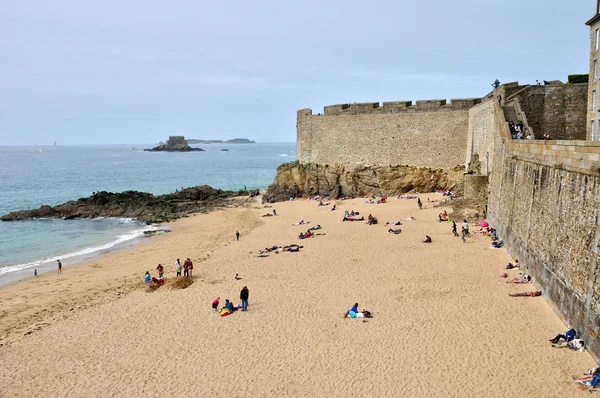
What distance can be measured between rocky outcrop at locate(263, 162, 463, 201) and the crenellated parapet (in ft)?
11.9

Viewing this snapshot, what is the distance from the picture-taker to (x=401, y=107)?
3045 centimetres

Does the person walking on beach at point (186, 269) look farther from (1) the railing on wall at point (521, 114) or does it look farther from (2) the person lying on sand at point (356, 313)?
(1) the railing on wall at point (521, 114)

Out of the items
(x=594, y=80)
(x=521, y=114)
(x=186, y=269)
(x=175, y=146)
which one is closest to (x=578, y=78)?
(x=594, y=80)

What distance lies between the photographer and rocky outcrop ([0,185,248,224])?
1332 inches

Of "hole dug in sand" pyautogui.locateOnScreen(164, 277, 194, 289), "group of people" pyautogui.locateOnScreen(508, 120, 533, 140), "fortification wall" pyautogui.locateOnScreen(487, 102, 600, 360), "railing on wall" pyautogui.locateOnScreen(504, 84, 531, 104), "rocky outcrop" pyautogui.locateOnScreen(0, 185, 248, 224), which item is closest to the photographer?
"fortification wall" pyautogui.locateOnScreen(487, 102, 600, 360)

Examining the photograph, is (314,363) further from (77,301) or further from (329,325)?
(77,301)

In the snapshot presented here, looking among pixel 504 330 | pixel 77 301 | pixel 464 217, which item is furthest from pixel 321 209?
pixel 504 330

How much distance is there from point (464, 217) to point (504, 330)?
11.5m

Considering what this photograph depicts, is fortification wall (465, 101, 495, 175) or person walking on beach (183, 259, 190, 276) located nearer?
person walking on beach (183, 259, 190, 276)

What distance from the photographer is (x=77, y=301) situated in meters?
15.4

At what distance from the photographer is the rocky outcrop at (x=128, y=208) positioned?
33.8 meters

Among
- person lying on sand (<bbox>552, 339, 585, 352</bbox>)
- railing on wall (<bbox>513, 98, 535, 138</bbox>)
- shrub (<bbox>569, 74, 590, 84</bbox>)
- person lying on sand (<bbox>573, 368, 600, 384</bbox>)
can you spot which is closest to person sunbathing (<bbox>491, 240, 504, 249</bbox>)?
railing on wall (<bbox>513, 98, 535, 138</bbox>)

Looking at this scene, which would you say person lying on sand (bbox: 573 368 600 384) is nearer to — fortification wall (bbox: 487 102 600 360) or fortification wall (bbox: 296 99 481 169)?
fortification wall (bbox: 487 102 600 360)

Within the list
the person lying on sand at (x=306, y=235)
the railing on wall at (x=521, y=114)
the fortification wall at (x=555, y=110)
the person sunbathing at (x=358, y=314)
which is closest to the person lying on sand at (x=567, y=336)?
the person sunbathing at (x=358, y=314)
